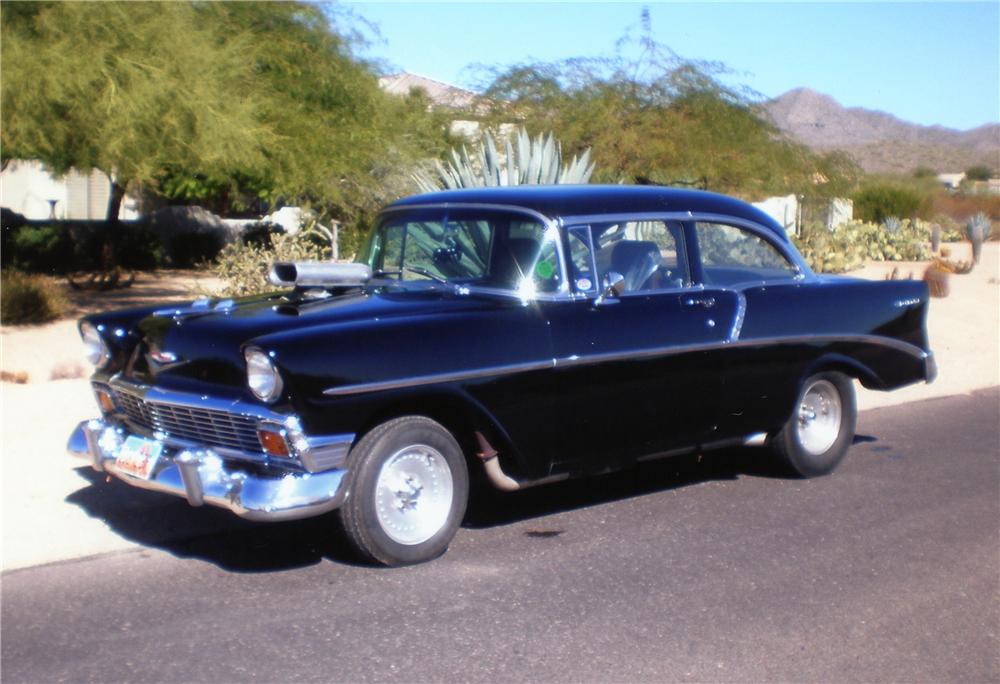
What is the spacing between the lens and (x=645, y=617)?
5.25 meters

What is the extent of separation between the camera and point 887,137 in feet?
387

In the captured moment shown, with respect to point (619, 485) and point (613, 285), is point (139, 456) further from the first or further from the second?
point (619, 485)

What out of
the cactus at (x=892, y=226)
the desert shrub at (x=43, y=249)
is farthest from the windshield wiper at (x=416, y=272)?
the cactus at (x=892, y=226)

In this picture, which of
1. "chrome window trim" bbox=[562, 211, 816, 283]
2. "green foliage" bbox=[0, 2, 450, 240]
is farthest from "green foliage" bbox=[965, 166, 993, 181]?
"chrome window trim" bbox=[562, 211, 816, 283]

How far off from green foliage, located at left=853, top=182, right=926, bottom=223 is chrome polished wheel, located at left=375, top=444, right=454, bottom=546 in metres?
32.8

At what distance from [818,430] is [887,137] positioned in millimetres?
117317

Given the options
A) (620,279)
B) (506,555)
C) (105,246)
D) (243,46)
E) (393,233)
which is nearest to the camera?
(506,555)

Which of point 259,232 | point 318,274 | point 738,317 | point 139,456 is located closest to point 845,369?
point 738,317

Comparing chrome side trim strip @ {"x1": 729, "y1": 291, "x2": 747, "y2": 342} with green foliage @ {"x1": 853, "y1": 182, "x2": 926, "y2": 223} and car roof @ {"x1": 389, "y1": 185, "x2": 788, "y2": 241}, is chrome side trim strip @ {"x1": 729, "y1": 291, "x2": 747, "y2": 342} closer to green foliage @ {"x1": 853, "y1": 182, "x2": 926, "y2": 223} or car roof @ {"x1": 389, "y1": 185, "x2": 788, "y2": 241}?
car roof @ {"x1": 389, "y1": 185, "x2": 788, "y2": 241}

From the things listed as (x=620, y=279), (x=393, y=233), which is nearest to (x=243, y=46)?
(x=393, y=233)

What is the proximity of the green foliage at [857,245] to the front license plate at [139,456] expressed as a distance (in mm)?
16557

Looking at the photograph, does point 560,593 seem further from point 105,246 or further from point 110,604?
point 105,246

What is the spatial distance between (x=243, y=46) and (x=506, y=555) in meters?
13.2

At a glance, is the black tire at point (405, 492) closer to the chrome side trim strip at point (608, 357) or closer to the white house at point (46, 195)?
the chrome side trim strip at point (608, 357)
